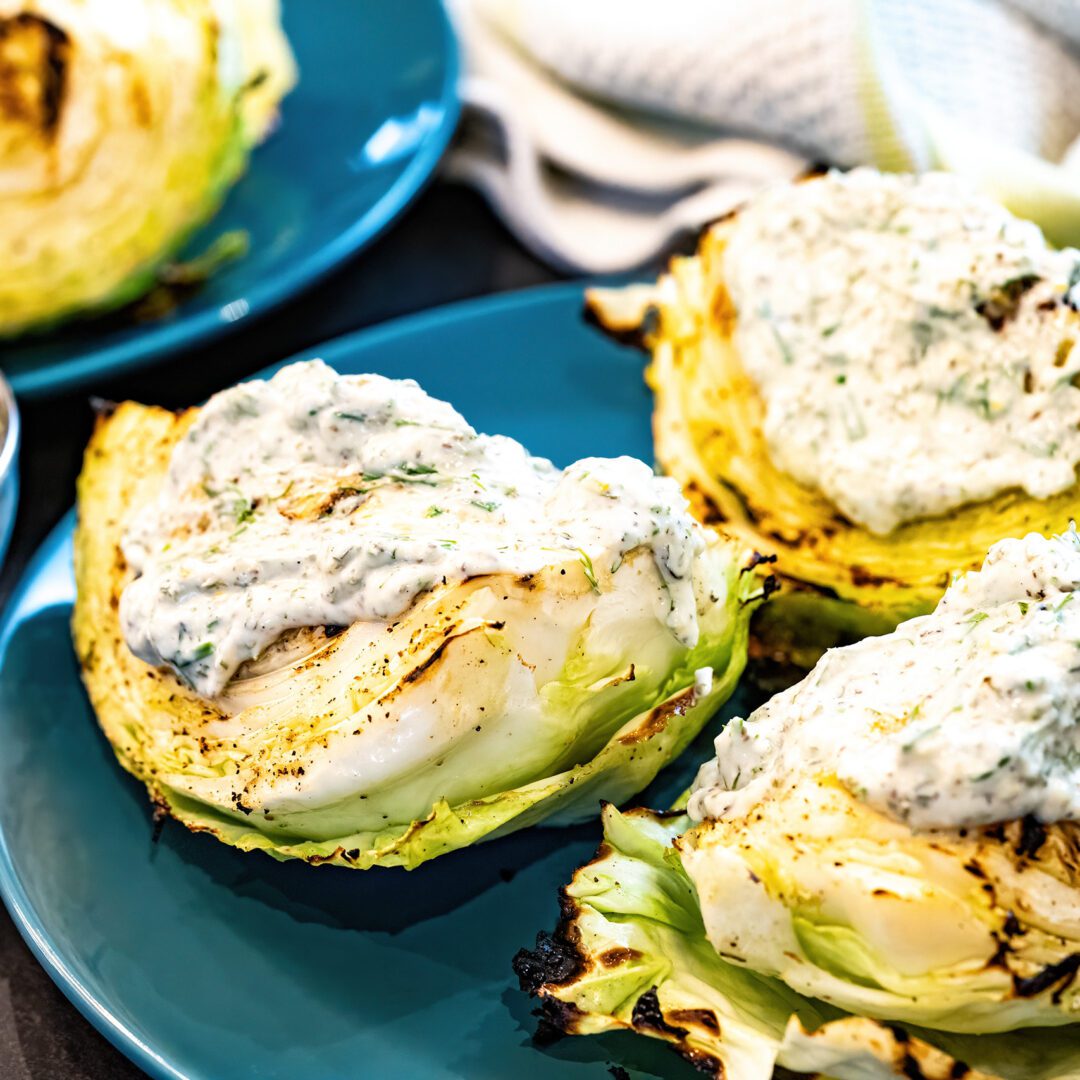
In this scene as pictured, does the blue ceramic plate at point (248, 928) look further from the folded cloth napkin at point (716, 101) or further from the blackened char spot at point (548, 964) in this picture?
the folded cloth napkin at point (716, 101)

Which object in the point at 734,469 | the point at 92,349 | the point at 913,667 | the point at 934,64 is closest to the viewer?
the point at 913,667

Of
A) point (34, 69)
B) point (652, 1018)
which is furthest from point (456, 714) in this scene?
point (34, 69)

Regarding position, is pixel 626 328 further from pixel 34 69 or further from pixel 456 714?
pixel 34 69

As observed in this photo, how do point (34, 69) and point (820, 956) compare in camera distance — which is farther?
point (34, 69)

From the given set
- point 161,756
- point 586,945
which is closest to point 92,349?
point 161,756

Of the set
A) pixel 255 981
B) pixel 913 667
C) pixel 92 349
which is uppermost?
pixel 913 667

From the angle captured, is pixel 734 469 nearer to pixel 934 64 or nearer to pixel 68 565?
pixel 68 565

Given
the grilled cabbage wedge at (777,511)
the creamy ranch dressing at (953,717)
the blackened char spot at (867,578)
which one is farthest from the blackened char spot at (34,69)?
the creamy ranch dressing at (953,717)
